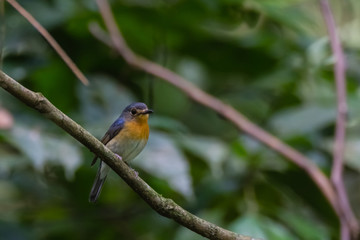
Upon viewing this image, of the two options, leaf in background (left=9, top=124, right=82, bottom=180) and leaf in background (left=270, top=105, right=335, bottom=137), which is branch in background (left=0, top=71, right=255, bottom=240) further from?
Result: leaf in background (left=270, top=105, right=335, bottom=137)

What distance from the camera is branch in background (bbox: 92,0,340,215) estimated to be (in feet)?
11.6

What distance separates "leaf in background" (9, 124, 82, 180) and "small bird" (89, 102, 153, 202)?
0.57 ft

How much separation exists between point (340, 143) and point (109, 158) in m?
1.97

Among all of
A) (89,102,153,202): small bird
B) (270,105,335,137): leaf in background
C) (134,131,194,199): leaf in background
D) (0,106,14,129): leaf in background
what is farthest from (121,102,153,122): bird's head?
(270,105,335,137): leaf in background

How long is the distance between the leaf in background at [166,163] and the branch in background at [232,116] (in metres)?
0.55

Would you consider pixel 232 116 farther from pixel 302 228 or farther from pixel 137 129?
pixel 137 129

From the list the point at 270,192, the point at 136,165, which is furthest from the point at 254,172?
the point at 136,165

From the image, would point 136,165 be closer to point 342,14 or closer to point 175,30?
point 175,30

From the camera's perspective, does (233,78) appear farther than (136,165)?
Yes

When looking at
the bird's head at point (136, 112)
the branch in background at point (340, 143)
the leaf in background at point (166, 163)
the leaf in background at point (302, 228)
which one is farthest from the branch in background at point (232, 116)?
the bird's head at point (136, 112)

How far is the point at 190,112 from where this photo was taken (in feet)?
15.9

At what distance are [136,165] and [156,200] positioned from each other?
58.3 inches

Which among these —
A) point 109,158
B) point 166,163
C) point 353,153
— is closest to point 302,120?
point 353,153

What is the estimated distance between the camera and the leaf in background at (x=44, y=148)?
3096 mm
